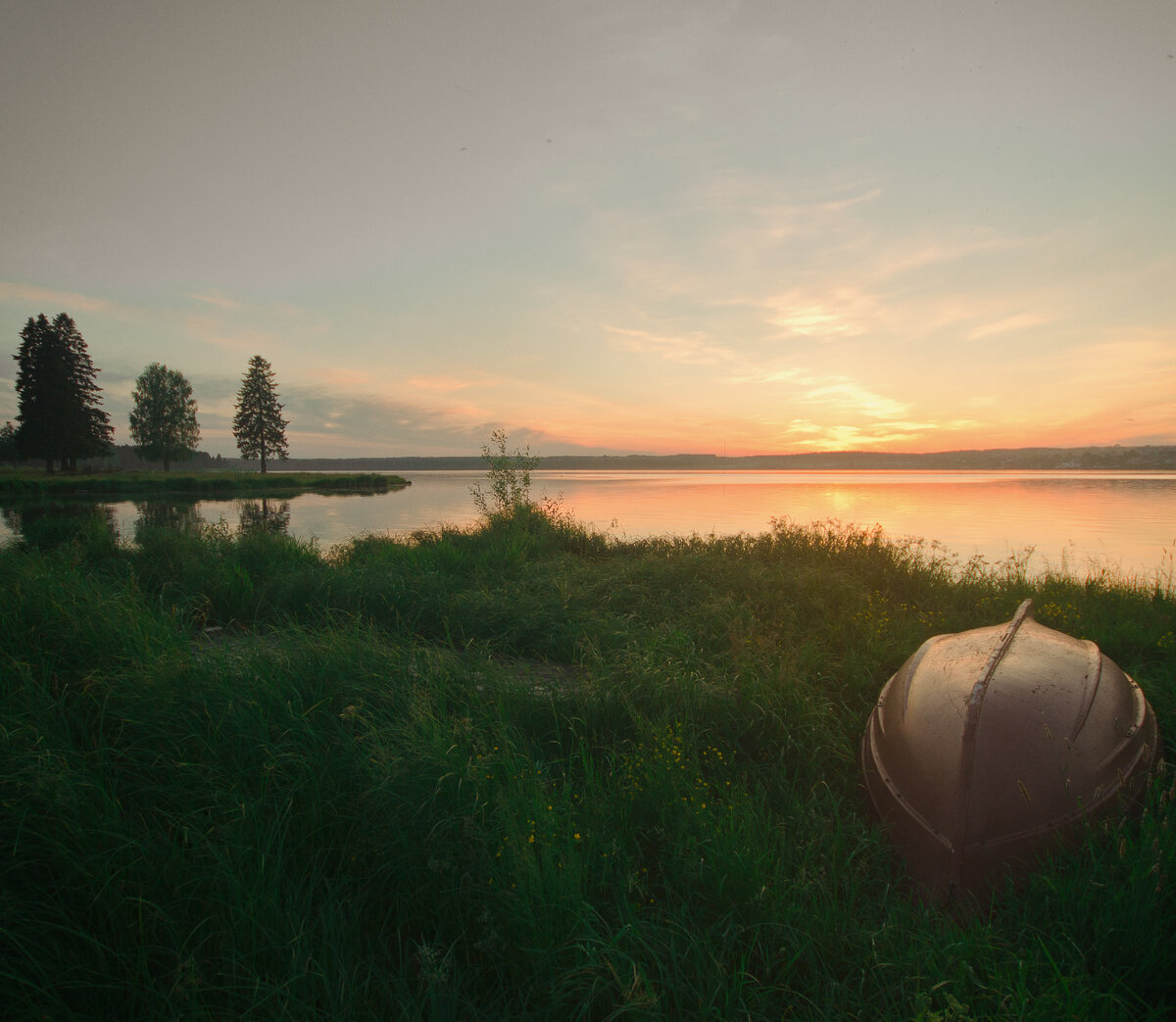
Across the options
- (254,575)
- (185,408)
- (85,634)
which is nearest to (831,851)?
(85,634)

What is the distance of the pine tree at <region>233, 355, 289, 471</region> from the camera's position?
68.9 meters

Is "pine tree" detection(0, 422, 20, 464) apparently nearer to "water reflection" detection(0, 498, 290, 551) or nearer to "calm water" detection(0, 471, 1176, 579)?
"water reflection" detection(0, 498, 290, 551)

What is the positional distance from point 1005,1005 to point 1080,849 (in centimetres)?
105

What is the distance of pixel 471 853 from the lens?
2.58 meters

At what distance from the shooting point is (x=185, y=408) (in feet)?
202

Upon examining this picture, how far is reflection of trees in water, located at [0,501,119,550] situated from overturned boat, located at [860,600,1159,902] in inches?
402

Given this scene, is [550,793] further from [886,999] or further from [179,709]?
[179,709]

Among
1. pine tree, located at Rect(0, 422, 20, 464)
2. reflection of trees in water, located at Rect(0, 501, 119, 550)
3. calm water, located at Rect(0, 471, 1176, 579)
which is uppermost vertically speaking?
pine tree, located at Rect(0, 422, 20, 464)

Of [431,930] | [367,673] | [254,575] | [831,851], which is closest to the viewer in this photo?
[431,930]

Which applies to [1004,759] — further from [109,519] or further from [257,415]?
[257,415]

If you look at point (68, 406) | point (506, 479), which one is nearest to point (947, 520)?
point (506, 479)

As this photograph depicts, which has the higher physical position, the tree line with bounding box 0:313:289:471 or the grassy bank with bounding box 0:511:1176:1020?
the tree line with bounding box 0:313:289:471

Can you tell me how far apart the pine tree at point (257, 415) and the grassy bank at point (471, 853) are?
74468mm

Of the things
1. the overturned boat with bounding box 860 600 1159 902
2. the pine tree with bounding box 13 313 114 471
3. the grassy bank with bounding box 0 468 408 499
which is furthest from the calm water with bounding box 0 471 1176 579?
the pine tree with bounding box 13 313 114 471
